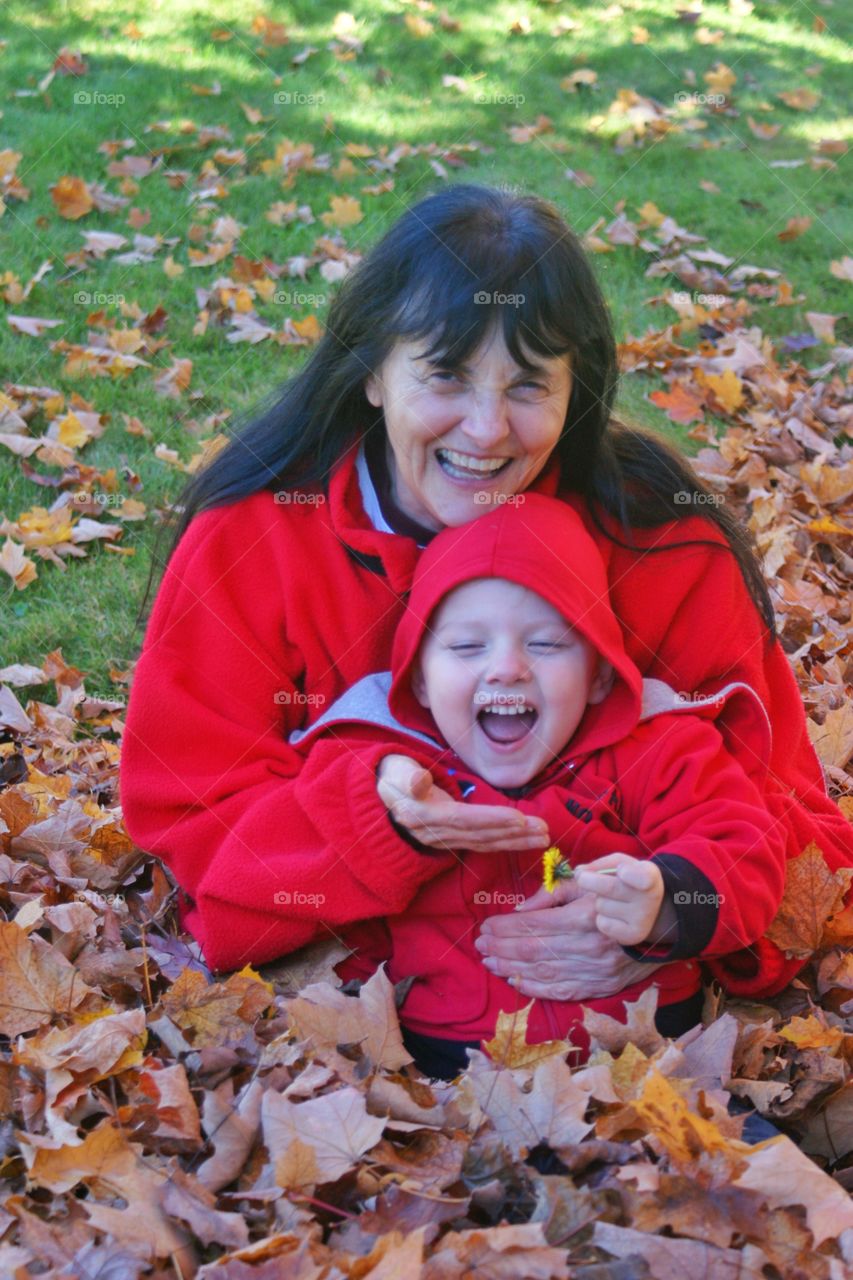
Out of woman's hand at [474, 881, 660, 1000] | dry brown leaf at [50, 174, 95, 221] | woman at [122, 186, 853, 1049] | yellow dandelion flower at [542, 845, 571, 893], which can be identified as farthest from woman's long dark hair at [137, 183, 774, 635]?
dry brown leaf at [50, 174, 95, 221]

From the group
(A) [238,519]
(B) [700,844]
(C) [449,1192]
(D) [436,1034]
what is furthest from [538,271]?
(C) [449,1192]

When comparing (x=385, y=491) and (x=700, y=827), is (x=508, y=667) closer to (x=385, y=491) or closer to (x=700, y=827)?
(x=700, y=827)

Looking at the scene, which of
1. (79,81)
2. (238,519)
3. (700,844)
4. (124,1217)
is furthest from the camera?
(79,81)

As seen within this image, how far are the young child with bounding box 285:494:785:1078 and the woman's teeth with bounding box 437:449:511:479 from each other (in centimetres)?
9

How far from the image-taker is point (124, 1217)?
2014 millimetres

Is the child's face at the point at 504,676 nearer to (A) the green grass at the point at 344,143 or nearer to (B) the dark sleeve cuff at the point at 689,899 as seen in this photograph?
(B) the dark sleeve cuff at the point at 689,899

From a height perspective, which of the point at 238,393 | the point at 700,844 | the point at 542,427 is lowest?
the point at 238,393

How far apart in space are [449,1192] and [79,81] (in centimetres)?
705

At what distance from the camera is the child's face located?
2.61m

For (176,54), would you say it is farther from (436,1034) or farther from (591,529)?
(436,1034)

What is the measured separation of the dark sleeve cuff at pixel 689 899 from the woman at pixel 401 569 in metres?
0.18

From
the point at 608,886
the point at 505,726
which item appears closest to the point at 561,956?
the point at 608,886

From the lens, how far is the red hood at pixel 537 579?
103 inches

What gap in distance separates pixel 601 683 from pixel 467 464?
54cm
